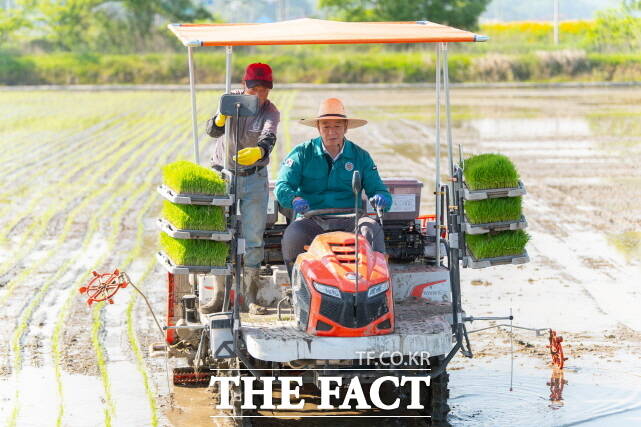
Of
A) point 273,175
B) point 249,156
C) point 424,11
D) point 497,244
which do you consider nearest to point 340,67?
point 424,11

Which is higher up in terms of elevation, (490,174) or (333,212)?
(490,174)

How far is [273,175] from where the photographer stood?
725 inches

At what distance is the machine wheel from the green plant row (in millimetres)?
38450

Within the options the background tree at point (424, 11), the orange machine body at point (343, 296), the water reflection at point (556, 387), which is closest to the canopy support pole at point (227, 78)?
the orange machine body at point (343, 296)

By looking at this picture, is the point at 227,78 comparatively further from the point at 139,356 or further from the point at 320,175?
the point at 139,356

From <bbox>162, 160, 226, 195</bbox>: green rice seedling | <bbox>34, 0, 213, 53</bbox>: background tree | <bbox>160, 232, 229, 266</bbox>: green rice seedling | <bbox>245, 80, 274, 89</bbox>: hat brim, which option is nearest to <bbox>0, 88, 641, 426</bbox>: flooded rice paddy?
<bbox>160, 232, 229, 266</bbox>: green rice seedling

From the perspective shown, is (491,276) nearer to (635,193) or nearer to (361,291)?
(361,291)

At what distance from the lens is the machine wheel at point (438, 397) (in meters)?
6.89

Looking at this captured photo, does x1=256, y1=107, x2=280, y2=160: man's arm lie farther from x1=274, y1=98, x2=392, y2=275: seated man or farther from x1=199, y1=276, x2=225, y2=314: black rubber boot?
x1=199, y1=276, x2=225, y2=314: black rubber boot

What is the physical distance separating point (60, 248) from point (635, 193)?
8038 millimetres

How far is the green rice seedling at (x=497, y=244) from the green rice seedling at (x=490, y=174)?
0.30 m

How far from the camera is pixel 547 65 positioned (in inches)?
1866

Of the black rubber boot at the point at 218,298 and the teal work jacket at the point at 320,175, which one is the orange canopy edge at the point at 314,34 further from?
the black rubber boot at the point at 218,298

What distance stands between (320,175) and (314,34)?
0.89 metres
